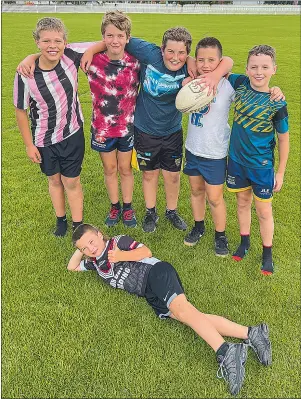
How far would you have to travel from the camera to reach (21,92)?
3443 mm

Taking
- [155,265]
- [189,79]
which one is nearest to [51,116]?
[189,79]

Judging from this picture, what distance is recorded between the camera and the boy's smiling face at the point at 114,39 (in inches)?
136

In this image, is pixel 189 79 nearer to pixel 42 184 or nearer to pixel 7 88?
pixel 42 184

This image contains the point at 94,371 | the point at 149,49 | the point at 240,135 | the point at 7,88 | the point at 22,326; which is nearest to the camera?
the point at 94,371

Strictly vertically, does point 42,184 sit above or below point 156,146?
below

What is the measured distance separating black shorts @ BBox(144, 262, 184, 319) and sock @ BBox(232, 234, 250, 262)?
3.45 feet

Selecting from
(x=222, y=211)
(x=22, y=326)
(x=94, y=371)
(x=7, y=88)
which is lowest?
(x=94, y=371)

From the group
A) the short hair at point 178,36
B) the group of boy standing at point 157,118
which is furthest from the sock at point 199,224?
the short hair at point 178,36

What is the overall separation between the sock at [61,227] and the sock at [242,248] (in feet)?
5.91

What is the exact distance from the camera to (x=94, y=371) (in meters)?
2.68

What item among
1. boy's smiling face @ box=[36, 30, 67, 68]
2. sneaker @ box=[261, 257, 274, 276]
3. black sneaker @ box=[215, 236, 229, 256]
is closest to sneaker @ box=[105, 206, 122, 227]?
black sneaker @ box=[215, 236, 229, 256]

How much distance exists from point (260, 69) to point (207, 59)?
17.6 inches

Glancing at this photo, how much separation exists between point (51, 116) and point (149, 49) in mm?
1086

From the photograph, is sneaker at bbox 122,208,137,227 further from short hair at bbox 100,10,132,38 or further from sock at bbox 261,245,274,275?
short hair at bbox 100,10,132,38
